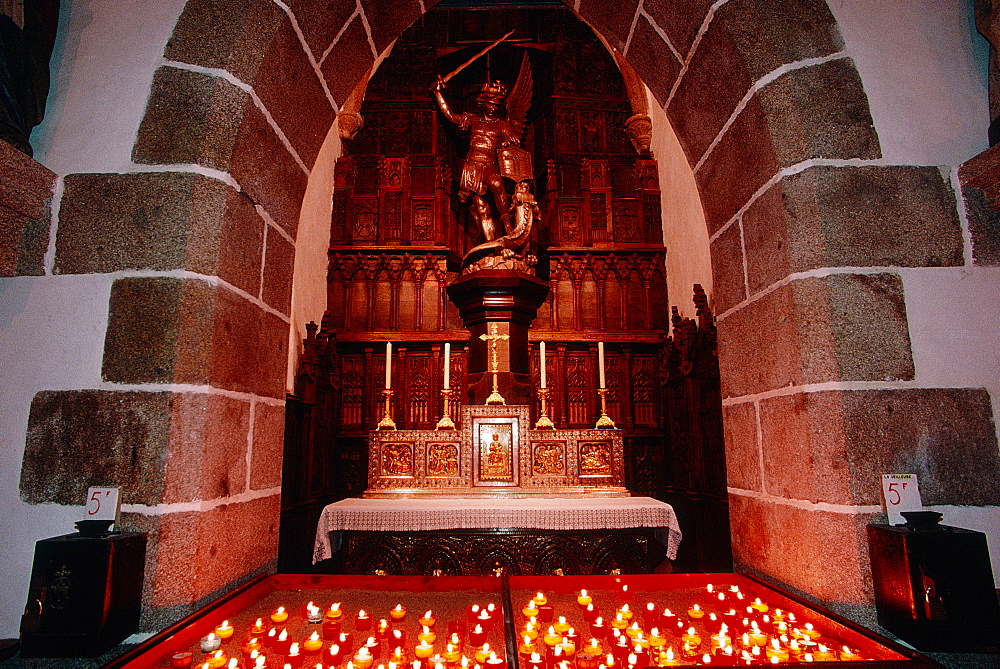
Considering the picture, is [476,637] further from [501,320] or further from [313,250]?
[313,250]

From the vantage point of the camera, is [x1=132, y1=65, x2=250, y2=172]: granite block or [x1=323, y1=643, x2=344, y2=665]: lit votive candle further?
[x1=132, y1=65, x2=250, y2=172]: granite block

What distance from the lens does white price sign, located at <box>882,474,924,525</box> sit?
1.32 meters

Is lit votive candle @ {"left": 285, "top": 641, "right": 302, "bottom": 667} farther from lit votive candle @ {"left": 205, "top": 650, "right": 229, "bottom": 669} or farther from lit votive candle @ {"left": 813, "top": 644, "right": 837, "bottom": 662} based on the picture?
lit votive candle @ {"left": 813, "top": 644, "right": 837, "bottom": 662}

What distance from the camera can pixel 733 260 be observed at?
6.12 feet

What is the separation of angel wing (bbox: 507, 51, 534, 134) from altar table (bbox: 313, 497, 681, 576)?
441cm

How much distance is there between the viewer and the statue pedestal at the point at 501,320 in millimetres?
4398

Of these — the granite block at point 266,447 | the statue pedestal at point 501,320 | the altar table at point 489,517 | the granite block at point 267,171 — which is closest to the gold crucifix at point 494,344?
the statue pedestal at point 501,320

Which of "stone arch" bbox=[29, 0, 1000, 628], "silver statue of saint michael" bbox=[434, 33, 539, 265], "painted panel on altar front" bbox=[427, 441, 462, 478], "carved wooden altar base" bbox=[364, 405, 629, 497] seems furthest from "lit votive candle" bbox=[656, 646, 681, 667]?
"silver statue of saint michael" bbox=[434, 33, 539, 265]

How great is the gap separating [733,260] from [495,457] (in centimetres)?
241

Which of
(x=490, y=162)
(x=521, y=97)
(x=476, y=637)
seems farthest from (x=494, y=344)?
(x=476, y=637)

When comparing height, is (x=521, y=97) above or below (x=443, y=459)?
above

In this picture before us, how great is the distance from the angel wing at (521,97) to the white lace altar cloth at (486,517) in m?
4.41

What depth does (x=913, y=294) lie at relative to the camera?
4.77 ft

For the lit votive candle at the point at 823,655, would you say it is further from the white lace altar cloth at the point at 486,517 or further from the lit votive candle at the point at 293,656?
the white lace altar cloth at the point at 486,517
